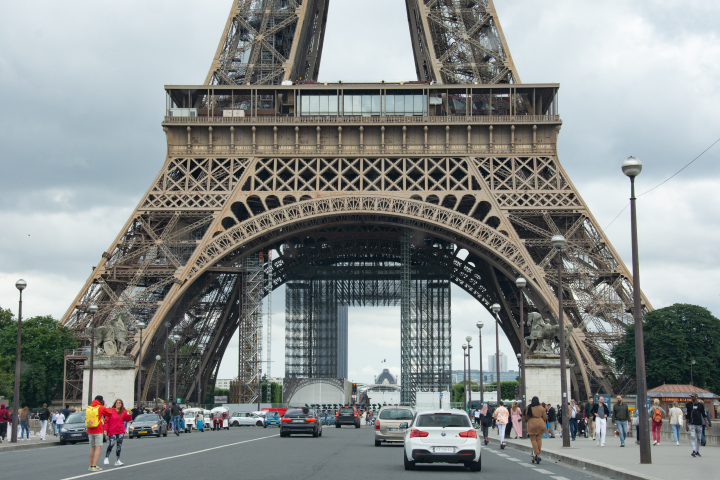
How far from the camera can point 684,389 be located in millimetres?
41688

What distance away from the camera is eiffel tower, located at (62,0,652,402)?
4704 centimetres

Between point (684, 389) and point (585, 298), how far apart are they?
7298 millimetres

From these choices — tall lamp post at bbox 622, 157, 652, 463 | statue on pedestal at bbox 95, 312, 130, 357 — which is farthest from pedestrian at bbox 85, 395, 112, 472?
statue on pedestal at bbox 95, 312, 130, 357

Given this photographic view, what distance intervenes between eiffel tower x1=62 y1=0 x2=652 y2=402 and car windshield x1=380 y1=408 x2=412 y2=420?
16894 millimetres

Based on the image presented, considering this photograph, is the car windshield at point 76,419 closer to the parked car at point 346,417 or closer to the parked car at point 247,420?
the parked car at point 346,417

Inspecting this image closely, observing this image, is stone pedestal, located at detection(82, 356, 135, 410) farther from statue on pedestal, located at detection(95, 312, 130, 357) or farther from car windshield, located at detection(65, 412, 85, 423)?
car windshield, located at detection(65, 412, 85, 423)

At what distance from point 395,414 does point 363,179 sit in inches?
874

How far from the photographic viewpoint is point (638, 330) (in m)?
18.9

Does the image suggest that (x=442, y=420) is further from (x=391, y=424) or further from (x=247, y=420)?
(x=247, y=420)

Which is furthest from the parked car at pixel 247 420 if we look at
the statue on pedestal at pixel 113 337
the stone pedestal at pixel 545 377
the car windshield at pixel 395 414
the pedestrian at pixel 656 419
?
the pedestrian at pixel 656 419

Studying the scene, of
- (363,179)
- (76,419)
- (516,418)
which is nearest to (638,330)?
(516,418)

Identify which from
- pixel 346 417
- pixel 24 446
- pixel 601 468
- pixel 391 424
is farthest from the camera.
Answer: pixel 346 417

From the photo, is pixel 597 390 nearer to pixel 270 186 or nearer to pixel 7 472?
pixel 270 186

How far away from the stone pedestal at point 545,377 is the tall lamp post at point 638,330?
899 inches
